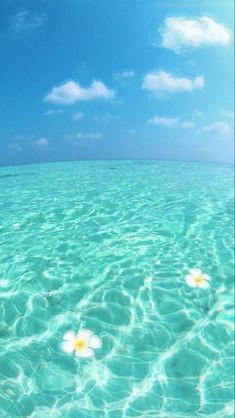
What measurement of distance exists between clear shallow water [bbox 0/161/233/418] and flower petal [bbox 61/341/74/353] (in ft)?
0.18

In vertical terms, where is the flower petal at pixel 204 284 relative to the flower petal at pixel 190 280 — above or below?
below

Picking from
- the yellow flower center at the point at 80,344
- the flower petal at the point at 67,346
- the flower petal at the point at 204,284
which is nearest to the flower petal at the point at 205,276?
the flower petal at the point at 204,284

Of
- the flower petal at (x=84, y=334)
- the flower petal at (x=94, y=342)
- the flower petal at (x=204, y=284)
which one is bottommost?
the flower petal at (x=94, y=342)

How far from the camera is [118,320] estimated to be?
425 centimetres

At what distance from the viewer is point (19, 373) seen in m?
3.44

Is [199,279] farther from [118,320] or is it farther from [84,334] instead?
[84,334]

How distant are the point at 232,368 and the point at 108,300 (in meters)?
2.00

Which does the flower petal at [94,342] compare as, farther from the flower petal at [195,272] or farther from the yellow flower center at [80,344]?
the flower petal at [195,272]

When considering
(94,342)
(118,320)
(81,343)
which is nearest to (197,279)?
(118,320)

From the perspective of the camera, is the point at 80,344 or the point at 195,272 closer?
the point at 80,344

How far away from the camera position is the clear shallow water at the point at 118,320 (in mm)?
3186

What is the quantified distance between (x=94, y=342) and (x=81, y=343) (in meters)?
0.20

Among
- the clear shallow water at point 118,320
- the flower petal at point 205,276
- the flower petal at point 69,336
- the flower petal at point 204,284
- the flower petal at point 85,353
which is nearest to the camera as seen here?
the clear shallow water at point 118,320

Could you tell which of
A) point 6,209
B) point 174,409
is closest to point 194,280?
point 174,409
